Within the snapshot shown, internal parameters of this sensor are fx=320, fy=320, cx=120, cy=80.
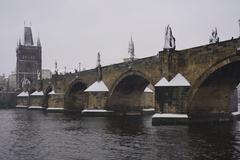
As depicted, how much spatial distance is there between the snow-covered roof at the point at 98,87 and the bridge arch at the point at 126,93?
1.25 meters

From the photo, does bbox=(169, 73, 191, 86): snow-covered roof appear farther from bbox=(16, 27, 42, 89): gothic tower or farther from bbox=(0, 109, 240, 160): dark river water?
bbox=(16, 27, 42, 89): gothic tower

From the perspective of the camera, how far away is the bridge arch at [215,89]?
2391 centimetres

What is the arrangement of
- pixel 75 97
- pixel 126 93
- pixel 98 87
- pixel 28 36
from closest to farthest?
pixel 98 87 < pixel 126 93 < pixel 75 97 < pixel 28 36

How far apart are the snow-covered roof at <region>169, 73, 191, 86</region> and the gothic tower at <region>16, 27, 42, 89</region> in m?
88.6

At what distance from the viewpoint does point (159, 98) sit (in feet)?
90.0

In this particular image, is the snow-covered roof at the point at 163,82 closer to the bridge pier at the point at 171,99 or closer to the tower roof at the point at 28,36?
the bridge pier at the point at 171,99

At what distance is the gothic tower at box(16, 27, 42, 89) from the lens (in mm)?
110125

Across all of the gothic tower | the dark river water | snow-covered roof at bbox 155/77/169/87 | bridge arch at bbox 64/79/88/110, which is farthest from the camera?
the gothic tower

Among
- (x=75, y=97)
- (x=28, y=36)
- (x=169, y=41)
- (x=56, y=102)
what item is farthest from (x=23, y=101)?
(x=169, y=41)

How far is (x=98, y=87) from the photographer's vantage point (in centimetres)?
4025

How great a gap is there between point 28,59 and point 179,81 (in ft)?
311

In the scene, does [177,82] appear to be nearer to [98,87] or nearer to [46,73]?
[98,87]

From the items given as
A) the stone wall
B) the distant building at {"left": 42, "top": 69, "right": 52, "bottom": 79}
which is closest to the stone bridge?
the stone wall

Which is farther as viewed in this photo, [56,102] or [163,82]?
[56,102]
